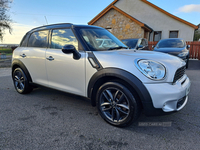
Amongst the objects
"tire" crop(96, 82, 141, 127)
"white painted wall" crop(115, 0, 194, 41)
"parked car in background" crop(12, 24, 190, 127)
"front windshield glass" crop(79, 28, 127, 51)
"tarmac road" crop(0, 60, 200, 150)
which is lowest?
"tarmac road" crop(0, 60, 200, 150)

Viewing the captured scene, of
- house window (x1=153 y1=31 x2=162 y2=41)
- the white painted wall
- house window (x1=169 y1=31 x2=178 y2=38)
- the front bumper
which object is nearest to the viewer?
the front bumper

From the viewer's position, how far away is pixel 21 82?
396 cm

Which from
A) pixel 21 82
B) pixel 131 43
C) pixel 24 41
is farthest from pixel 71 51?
pixel 131 43

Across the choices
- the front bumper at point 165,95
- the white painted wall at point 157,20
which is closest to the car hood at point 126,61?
the front bumper at point 165,95

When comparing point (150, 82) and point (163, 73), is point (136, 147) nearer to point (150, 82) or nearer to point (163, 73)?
point (150, 82)

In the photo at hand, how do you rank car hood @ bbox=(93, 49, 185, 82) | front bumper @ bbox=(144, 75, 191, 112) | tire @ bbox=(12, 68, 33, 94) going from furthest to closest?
tire @ bbox=(12, 68, 33, 94)
car hood @ bbox=(93, 49, 185, 82)
front bumper @ bbox=(144, 75, 191, 112)

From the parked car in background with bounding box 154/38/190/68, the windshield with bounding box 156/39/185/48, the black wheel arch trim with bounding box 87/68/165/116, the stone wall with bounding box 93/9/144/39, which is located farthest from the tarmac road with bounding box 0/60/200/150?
the stone wall with bounding box 93/9/144/39

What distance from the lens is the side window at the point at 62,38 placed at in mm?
2826

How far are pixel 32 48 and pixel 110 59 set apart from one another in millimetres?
2171

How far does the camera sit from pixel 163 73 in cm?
208

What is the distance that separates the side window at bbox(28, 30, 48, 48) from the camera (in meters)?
3.34

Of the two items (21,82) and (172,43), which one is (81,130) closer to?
(21,82)

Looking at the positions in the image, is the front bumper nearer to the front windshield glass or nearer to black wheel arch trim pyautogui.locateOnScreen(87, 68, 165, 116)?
black wheel arch trim pyautogui.locateOnScreen(87, 68, 165, 116)

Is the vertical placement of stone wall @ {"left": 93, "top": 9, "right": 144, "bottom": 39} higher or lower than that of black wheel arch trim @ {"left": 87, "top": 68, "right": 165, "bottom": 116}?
higher
